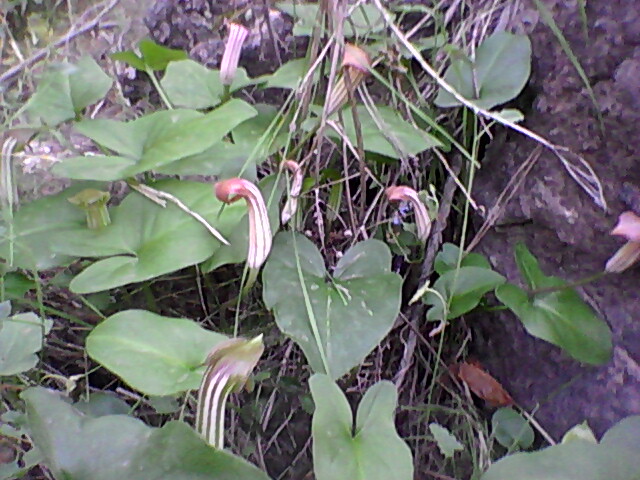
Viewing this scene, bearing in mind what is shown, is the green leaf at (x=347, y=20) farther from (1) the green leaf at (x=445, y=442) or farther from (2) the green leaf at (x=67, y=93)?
(1) the green leaf at (x=445, y=442)

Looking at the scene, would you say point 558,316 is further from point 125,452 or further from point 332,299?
point 125,452

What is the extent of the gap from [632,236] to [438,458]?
393mm

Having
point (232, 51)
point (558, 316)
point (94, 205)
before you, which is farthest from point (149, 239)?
point (558, 316)

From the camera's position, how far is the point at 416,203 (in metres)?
0.76

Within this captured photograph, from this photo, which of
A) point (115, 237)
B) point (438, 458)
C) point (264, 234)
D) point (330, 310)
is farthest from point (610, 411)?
point (115, 237)

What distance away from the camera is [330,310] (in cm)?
65

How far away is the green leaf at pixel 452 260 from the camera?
0.79m

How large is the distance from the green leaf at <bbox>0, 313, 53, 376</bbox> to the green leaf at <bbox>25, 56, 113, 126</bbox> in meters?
0.30

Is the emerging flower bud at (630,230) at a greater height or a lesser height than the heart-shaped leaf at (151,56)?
lesser

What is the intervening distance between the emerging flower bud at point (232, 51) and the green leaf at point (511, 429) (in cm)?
60

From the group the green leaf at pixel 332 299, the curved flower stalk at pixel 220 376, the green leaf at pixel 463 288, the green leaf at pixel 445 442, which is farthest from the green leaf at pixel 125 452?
the green leaf at pixel 463 288

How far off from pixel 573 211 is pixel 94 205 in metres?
0.61

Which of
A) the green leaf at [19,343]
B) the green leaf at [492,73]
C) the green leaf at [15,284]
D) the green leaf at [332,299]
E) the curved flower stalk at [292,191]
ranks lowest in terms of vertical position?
the green leaf at [15,284]

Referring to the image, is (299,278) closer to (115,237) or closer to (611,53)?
(115,237)
